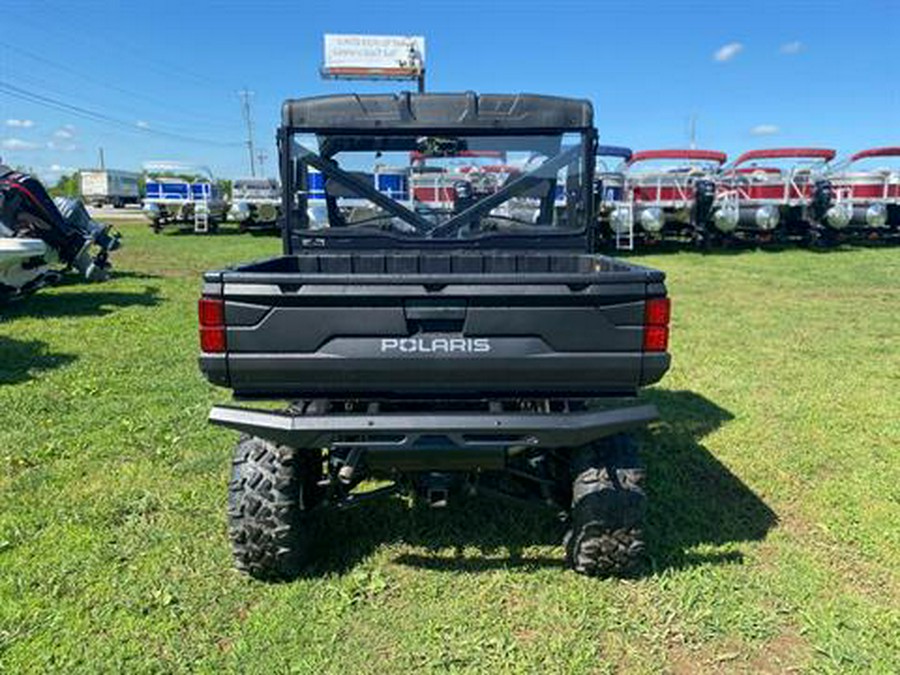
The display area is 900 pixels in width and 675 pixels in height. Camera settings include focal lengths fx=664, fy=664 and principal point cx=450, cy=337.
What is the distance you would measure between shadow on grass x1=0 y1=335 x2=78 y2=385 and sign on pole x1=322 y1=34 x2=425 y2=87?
38.2 metres

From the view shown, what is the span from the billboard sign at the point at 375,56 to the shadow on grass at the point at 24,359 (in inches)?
1507

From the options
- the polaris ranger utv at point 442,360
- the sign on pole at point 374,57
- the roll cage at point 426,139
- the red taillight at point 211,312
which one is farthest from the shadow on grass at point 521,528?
the sign on pole at point 374,57

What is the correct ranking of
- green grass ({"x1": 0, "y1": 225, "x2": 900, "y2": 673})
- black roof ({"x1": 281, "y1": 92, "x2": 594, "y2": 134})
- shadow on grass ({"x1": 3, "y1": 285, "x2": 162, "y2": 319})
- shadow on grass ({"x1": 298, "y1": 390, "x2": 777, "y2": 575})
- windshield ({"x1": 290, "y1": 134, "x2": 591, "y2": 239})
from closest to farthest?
green grass ({"x1": 0, "y1": 225, "x2": 900, "y2": 673}) < shadow on grass ({"x1": 298, "y1": 390, "x2": 777, "y2": 575}) < black roof ({"x1": 281, "y1": 92, "x2": 594, "y2": 134}) < windshield ({"x1": 290, "y1": 134, "x2": 591, "y2": 239}) < shadow on grass ({"x1": 3, "y1": 285, "x2": 162, "y2": 319})

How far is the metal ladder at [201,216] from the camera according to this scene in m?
21.6

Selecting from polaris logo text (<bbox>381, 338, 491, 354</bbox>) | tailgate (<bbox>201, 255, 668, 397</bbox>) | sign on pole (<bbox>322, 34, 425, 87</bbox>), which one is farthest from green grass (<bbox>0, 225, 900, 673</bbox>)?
sign on pole (<bbox>322, 34, 425, 87</bbox>)

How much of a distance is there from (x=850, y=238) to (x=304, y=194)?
18419 millimetres

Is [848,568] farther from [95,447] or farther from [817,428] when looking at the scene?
[95,447]

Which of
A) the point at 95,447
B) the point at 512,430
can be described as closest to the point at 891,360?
the point at 512,430

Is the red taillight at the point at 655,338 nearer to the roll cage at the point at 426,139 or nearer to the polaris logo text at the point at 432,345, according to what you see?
the polaris logo text at the point at 432,345

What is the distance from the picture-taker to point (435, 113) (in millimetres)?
3369

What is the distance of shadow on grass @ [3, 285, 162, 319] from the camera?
8.31 meters

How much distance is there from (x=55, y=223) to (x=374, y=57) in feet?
119

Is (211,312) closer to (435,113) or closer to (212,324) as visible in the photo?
(212,324)

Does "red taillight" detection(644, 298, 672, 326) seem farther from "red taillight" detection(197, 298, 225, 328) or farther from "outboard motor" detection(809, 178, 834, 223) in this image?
"outboard motor" detection(809, 178, 834, 223)
